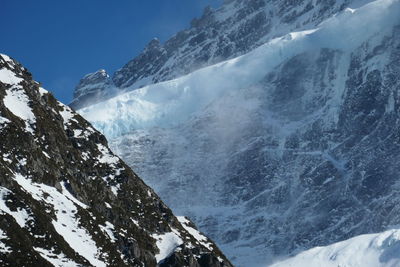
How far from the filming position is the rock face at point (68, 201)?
10712 cm

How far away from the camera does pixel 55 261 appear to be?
105 m

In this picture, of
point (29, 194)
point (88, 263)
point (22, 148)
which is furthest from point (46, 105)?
point (88, 263)

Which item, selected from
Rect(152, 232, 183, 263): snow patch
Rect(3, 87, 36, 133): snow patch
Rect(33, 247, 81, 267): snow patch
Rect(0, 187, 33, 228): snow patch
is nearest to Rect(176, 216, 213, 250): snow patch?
Rect(152, 232, 183, 263): snow patch

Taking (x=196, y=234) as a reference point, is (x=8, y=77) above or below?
above

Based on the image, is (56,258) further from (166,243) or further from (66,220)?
(166,243)

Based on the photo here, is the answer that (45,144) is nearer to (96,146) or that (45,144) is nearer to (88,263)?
(96,146)

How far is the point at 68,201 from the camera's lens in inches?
4739

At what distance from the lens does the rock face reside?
10712 centimetres

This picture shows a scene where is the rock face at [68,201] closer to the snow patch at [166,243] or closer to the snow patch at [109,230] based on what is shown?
the snow patch at [109,230]

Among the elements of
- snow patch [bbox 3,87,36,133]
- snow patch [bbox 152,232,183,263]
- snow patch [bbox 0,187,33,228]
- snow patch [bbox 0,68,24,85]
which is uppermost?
snow patch [bbox 0,68,24,85]

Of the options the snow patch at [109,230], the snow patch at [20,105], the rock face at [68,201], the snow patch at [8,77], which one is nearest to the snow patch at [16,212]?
the rock face at [68,201]

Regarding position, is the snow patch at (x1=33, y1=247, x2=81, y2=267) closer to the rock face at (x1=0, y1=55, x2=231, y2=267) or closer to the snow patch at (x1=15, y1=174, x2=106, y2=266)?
the rock face at (x1=0, y1=55, x2=231, y2=267)

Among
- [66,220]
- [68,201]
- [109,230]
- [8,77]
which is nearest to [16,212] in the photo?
[66,220]

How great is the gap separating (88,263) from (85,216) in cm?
1168
